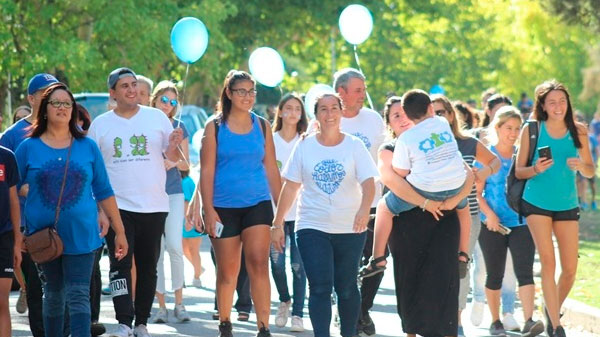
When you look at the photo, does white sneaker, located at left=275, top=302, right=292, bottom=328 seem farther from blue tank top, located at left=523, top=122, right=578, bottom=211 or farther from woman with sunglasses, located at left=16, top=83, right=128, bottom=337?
woman with sunglasses, located at left=16, top=83, right=128, bottom=337

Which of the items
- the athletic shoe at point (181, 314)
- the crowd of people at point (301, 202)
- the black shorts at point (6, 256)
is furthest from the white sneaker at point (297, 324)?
the black shorts at point (6, 256)

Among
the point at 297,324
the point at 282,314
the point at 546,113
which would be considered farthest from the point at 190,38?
the point at 546,113

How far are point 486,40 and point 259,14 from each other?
30.1m

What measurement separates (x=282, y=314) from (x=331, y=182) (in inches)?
104

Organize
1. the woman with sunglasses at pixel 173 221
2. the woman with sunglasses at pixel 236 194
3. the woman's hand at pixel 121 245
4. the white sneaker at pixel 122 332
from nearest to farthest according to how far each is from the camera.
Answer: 1. the woman's hand at pixel 121 245
2. the woman with sunglasses at pixel 236 194
3. the white sneaker at pixel 122 332
4. the woman with sunglasses at pixel 173 221

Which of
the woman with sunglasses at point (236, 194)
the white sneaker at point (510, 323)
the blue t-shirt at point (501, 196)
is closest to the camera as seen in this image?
the woman with sunglasses at point (236, 194)

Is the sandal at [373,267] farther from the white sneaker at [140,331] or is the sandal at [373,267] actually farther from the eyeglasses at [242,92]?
the white sneaker at [140,331]

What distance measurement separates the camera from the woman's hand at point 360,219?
9.45 meters

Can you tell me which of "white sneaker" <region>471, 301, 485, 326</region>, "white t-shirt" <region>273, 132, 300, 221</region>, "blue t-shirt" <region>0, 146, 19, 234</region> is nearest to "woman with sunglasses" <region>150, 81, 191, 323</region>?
"white t-shirt" <region>273, 132, 300, 221</region>

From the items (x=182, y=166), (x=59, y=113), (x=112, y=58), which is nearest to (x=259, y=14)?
(x=112, y=58)

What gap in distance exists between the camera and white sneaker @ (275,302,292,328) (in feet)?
38.8

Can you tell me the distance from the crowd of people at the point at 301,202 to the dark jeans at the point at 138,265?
0.01 meters

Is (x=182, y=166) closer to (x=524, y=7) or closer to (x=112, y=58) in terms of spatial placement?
(x=112, y=58)

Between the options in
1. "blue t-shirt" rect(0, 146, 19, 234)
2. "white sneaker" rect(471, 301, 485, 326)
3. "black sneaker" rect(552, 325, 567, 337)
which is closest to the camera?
"blue t-shirt" rect(0, 146, 19, 234)
